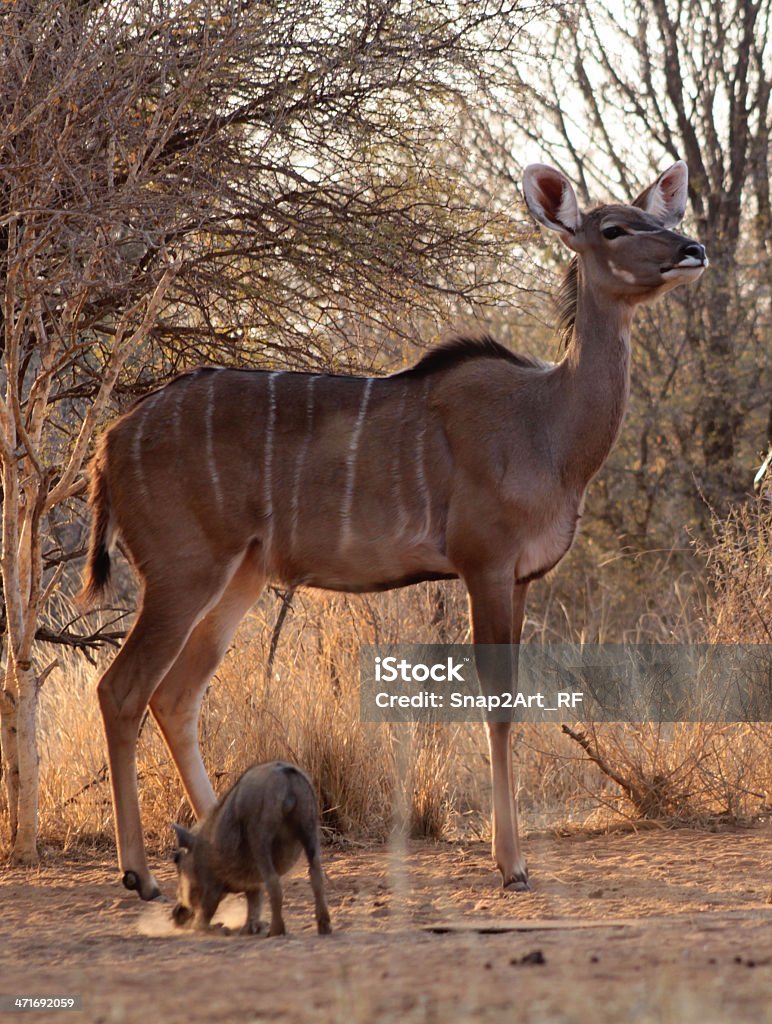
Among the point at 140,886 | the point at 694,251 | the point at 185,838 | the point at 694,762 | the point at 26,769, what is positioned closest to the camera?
the point at 185,838

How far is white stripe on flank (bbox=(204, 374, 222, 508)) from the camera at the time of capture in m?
5.66

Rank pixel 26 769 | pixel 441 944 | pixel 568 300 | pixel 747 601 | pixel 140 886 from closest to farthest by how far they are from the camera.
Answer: pixel 441 944
pixel 140 886
pixel 26 769
pixel 568 300
pixel 747 601

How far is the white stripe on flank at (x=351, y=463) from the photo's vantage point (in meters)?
5.62

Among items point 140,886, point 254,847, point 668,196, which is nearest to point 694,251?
point 668,196

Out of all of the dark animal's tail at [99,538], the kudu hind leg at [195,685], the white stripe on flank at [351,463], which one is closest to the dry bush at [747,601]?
the white stripe on flank at [351,463]

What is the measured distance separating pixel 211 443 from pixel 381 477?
2.24 feet

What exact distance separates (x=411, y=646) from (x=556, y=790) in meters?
1.10

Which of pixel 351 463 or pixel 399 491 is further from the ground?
pixel 351 463

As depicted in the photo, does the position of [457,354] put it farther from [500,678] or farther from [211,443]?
[500,678]

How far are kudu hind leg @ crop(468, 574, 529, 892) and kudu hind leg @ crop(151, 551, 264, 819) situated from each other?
3.20 feet

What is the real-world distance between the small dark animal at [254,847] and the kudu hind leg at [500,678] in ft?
3.63

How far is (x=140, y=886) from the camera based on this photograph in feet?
17.4

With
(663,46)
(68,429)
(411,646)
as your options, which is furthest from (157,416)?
(663,46)

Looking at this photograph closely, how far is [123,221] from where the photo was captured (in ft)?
18.9
